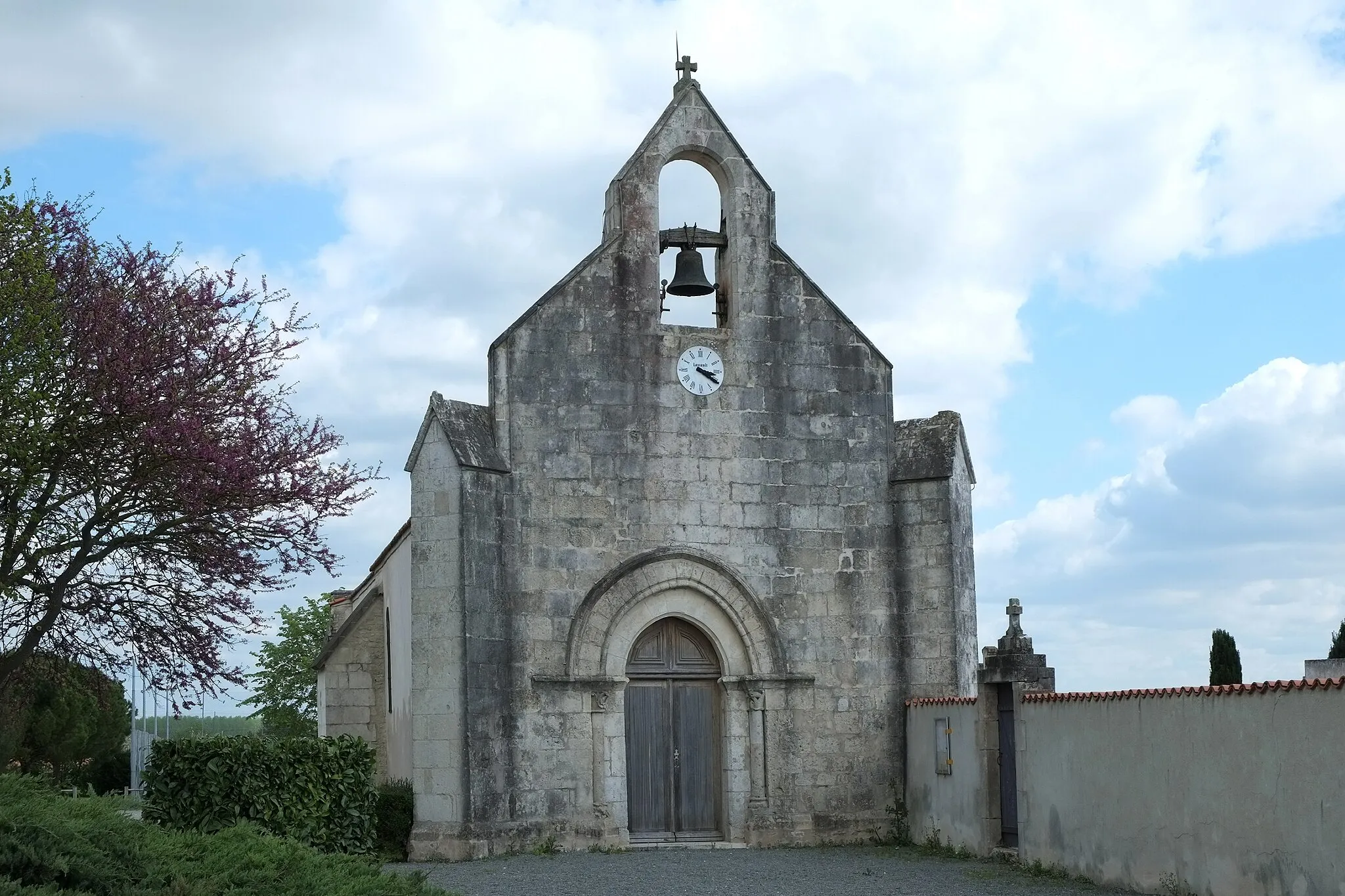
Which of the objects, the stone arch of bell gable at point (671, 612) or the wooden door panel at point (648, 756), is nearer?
the stone arch of bell gable at point (671, 612)

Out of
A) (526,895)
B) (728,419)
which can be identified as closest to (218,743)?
(526,895)

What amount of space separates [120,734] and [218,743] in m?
18.1

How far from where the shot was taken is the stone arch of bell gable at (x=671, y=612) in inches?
646

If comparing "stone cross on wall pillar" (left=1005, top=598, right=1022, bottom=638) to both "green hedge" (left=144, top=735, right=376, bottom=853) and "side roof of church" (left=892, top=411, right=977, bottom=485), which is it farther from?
"green hedge" (left=144, top=735, right=376, bottom=853)

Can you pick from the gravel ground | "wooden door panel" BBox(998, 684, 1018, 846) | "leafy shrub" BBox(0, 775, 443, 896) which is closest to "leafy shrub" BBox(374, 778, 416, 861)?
the gravel ground

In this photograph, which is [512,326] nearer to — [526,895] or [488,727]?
[488,727]

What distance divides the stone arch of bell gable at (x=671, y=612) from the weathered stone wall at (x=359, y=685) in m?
4.60

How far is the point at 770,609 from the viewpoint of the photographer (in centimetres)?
1711

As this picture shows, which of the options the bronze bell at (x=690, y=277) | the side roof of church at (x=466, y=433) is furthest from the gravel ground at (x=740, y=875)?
the bronze bell at (x=690, y=277)

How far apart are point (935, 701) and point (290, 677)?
78.7 feet

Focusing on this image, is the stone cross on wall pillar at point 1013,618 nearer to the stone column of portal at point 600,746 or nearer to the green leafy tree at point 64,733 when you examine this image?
the stone column of portal at point 600,746

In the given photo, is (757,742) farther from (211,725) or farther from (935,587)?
(211,725)

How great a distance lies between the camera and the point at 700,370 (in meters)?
17.2

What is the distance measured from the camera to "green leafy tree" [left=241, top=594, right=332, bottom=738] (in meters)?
36.4
